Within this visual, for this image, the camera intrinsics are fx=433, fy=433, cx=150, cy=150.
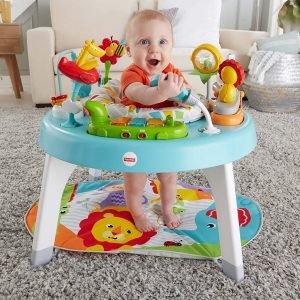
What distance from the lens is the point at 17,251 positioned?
104 cm

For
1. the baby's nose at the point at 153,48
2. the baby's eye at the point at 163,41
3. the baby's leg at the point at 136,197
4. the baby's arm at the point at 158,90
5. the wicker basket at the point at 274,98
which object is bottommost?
the wicker basket at the point at 274,98

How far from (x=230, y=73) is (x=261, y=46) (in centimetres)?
174

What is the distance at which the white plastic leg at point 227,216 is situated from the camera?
2.94ft

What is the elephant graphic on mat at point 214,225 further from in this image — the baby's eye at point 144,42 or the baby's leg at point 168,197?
the baby's eye at point 144,42

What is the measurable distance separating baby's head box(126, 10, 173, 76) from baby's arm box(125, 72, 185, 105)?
0.23ft

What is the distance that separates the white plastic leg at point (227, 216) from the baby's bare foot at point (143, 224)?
0.23 meters

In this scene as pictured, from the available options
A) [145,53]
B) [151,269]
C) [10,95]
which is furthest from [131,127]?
[10,95]

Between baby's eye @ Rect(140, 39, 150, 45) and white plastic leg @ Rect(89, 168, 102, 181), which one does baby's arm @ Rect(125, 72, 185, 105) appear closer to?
baby's eye @ Rect(140, 39, 150, 45)

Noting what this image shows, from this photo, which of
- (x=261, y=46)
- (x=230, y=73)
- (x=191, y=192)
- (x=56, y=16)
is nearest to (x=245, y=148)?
(x=230, y=73)

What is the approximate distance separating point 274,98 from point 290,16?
0.70 metres

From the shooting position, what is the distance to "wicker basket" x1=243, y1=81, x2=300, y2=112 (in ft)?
7.83

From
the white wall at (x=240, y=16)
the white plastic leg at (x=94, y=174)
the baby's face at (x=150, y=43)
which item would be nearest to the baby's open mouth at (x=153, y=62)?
the baby's face at (x=150, y=43)

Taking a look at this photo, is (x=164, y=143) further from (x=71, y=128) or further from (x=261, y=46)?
(x=261, y=46)

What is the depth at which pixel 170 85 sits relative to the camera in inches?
32.1
